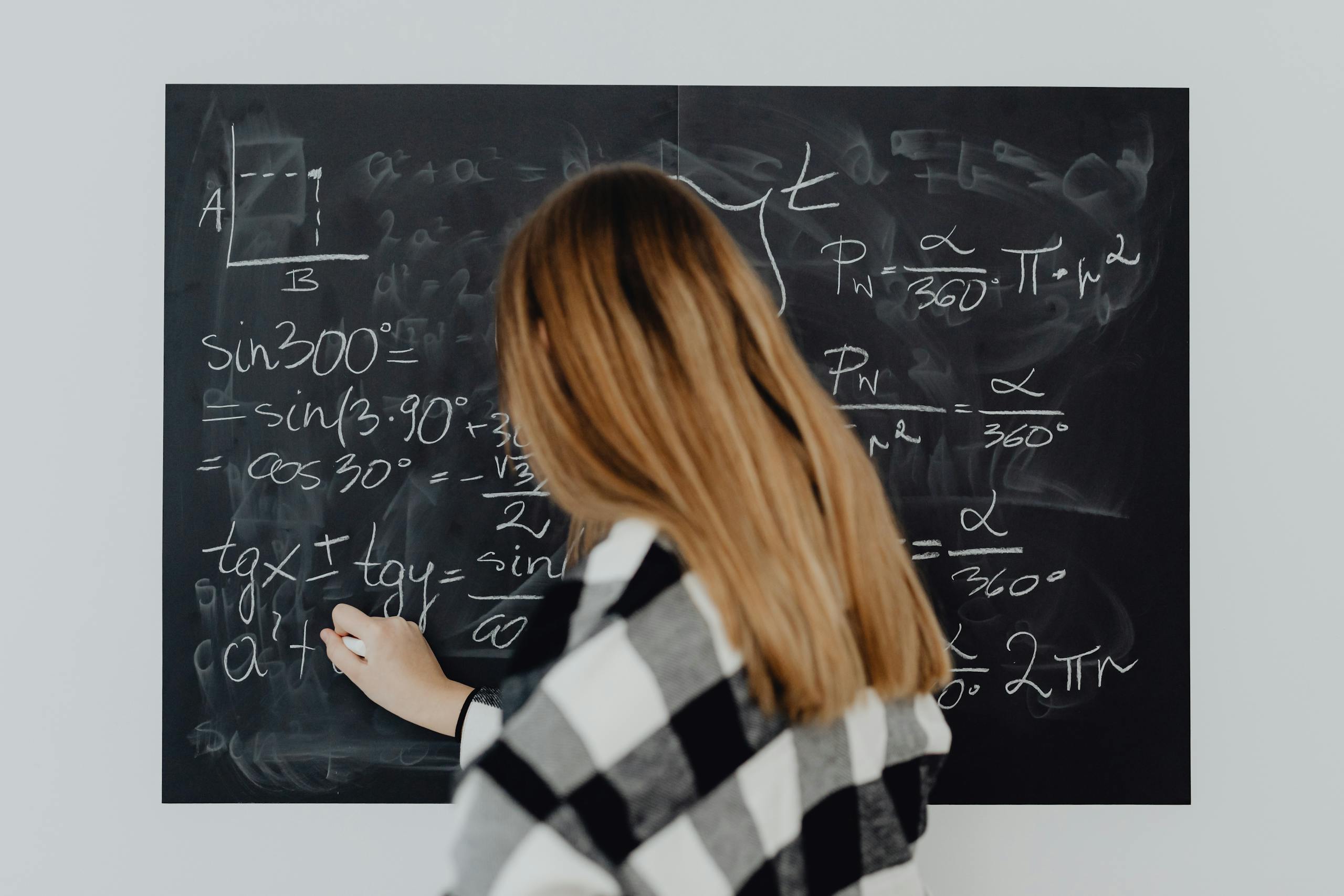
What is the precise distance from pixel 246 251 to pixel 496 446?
0.52 m

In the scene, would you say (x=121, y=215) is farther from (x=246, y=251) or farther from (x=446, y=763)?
(x=446, y=763)

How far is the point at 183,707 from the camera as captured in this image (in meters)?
1.48

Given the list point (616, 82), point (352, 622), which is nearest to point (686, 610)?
point (352, 622)

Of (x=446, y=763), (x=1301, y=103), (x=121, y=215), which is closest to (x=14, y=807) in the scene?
(x=446, y=763)

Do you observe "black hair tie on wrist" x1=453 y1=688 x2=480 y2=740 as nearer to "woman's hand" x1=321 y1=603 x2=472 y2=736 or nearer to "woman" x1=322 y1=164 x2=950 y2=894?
"woman's hand" x1=321 y1=603 x2=472 y2=736

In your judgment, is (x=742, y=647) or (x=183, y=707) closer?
(x=742, y=647)

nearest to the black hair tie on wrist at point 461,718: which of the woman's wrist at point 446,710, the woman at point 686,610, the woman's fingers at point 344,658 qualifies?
the woman's wrist at point 446,710

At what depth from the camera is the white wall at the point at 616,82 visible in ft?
4.94

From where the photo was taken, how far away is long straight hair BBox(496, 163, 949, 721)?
0.83 metres

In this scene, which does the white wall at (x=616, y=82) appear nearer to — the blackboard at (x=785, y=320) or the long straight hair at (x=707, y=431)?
the blackboard at (x=785, y=320)

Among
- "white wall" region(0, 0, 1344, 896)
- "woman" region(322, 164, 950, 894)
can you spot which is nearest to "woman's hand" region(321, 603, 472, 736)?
"white wall" region(0, 0, 1344, 896)

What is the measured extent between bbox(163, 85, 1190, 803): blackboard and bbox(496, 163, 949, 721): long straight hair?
0.57 meters

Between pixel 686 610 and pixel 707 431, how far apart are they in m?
0.17

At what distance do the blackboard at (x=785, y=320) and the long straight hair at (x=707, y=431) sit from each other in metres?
0.57
